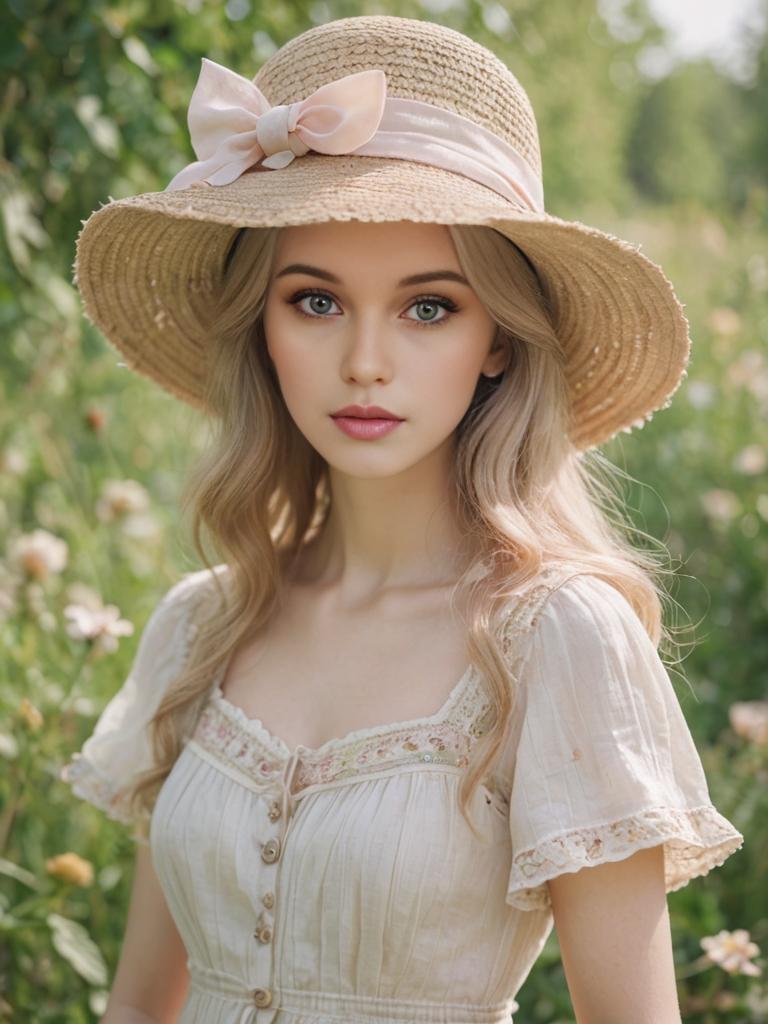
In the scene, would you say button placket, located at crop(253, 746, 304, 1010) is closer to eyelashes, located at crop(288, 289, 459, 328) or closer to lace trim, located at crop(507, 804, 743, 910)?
lace trim, located at crop(507, 804, 743, 910)

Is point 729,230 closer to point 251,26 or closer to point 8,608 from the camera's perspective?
point 251,26

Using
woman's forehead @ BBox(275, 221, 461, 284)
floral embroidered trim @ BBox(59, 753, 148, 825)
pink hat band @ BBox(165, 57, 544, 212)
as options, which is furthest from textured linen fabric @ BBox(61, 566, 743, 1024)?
pink hat band @ BBox(165, 57, 544, 212)

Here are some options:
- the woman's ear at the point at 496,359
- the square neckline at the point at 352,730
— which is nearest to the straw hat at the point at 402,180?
the woman's ear at the point at 496,359

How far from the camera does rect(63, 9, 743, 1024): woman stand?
4.99 ft

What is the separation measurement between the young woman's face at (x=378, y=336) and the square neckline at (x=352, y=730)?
313mm

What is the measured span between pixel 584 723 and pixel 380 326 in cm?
59

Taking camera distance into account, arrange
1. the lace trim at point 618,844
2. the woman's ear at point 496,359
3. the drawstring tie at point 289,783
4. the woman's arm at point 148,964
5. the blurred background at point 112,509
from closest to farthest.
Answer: the lace trim at point 618,844
the drawstring tie at point 289,783
the woman's ear at point 496,359
the woman's arm at point 148,964
the blurred background at point 112,509

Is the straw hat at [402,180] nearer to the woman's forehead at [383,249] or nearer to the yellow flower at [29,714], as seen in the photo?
the woman's forehead at [383,249]

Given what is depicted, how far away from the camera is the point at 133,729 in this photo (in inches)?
82.1

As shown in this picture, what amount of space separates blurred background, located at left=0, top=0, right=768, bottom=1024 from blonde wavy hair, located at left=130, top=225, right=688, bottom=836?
0.17 meters

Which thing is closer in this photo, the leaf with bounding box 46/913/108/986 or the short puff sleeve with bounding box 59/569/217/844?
the short puff sleeve with bounding box 59/569/217/844

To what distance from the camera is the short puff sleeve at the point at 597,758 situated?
147 centimetres

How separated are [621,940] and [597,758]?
22 cm

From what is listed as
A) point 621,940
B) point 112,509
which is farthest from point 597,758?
point 112,509
